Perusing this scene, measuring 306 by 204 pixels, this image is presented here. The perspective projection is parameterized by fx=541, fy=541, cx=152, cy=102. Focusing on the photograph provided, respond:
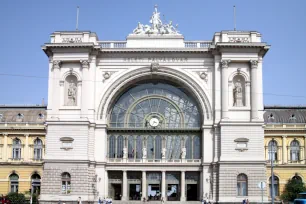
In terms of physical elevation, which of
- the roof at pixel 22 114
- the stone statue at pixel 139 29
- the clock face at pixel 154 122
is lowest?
the clock face at pixel 154 122

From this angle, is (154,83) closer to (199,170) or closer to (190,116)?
(190,116)

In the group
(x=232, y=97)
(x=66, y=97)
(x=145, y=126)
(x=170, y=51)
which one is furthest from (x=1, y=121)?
(x=232, y=97)

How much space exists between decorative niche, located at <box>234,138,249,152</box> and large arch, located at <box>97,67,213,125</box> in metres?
4.37

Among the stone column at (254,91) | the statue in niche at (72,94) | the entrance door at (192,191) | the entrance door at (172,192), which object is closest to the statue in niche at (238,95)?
the stone column at (254,91)

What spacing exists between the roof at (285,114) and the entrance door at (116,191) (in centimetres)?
2318

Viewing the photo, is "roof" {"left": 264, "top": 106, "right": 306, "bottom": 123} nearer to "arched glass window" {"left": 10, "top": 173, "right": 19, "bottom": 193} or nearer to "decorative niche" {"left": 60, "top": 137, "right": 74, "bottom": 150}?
"decorative niche" {"left": 60, "top": 137, "right": 74, "bottom": 150}

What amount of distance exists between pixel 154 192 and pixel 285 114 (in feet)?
75.0

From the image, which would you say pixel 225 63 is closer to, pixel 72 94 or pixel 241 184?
pixel 241 184

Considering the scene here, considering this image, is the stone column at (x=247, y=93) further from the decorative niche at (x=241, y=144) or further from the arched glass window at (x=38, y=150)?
the arched glass window at (x=38, y=150)

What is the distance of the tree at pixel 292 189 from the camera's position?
65312mm

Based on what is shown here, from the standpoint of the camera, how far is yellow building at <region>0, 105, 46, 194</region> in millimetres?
71250

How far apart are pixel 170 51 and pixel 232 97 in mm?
8902

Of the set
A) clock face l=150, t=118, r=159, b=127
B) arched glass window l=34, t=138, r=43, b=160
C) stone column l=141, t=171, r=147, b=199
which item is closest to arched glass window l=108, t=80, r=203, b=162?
clock face l=150, t=118, r=159, b=127

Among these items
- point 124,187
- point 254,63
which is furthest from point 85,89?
point 254,63
